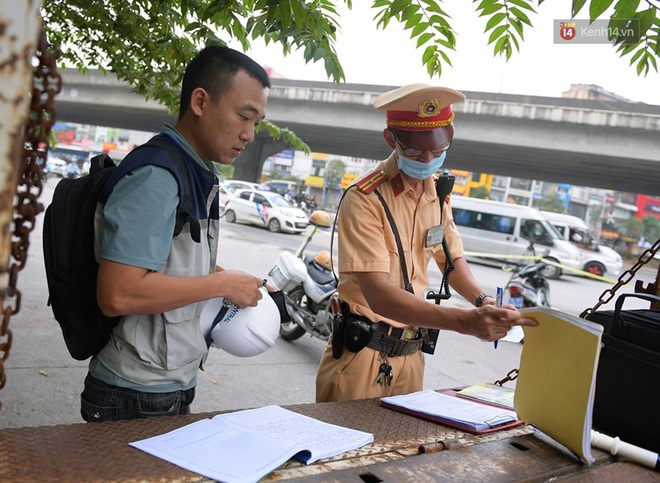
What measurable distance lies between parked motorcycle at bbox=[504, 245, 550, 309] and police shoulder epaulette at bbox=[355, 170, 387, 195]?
605cm

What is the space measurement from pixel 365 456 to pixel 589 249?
61.4 feet

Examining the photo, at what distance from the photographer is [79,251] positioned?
1546 mm

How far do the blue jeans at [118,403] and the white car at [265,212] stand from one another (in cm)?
1713

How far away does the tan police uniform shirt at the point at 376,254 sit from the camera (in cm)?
202

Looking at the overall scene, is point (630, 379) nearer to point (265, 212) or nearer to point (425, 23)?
point (425, 23)

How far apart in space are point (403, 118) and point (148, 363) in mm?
1208

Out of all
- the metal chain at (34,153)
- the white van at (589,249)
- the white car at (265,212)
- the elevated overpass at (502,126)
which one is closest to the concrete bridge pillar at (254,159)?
the elevated overpass at (502,126)

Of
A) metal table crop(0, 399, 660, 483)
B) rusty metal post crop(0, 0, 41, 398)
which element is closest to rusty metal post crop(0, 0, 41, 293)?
rusty metal post crop(0, 0, 41, 398)

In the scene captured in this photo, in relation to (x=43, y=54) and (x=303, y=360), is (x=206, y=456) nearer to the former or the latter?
(x=43, y=54)

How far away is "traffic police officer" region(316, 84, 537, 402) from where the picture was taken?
201 centimetres

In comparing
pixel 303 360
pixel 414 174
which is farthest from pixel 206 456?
pixel 303 360

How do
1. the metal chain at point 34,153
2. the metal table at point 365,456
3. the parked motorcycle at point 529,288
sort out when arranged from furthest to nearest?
1. the parked motorcycle at point 529,288
2. the metal table at point 365,456
3. the metal chain at point 34,153

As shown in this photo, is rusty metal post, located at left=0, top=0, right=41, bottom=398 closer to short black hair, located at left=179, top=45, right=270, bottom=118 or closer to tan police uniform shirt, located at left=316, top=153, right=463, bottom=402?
short black hair, located at left=179, top=45, right=270, bottom=118

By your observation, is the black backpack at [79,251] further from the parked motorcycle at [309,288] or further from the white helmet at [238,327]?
the parked motorcycle at [309,288]
